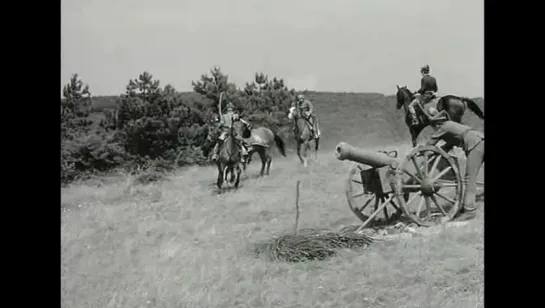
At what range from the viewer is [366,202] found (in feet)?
18.2

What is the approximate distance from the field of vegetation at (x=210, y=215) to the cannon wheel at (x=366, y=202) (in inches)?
Answer: 2.9

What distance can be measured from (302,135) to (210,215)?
108cm

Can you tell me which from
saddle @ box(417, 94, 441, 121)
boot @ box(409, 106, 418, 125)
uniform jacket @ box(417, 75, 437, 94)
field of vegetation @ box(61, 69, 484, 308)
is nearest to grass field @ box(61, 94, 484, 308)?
field of vegetation @ box(61, 69, 484, 308)

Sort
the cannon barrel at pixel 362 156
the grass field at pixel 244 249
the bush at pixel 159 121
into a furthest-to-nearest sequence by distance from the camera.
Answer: the bush at pixel 159 121, the cannon barrel at pixel 362 156, the grass field at pixel 244 249

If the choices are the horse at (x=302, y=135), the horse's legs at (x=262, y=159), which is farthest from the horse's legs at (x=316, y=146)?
the horse's legs at (x=262, y=159)

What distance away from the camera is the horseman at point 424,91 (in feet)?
18.3

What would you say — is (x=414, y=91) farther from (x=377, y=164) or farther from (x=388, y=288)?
(x=388, y=288)

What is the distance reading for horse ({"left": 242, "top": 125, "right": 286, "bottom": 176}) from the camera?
570 centimetres

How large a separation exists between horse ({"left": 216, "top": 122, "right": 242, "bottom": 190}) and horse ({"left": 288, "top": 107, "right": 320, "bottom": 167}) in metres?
0.52

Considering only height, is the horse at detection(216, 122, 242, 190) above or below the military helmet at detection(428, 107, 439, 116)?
below

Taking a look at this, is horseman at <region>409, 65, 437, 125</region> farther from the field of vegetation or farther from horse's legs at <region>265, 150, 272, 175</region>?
horse's legs at <region>265, 150, 272, 175</region>

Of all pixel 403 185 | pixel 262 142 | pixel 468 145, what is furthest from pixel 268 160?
pixel 468 145

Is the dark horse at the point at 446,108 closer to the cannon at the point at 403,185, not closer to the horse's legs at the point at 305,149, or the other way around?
the cannon at the point at 403,185
